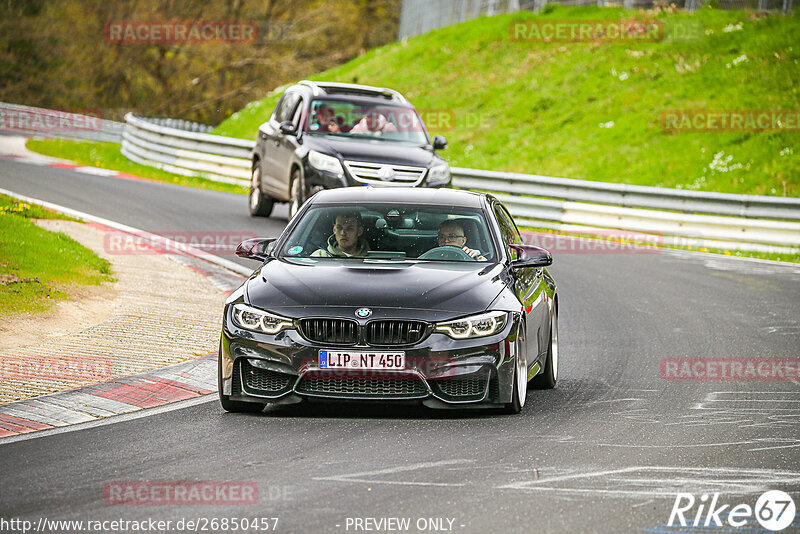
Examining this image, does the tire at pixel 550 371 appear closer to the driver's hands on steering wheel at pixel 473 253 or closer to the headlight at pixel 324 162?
the driver's hands on steering wheel at pixel 473 253

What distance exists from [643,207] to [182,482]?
17.7m

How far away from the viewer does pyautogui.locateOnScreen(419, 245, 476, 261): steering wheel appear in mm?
9281

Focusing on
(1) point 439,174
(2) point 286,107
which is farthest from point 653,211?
(2) point 286,107

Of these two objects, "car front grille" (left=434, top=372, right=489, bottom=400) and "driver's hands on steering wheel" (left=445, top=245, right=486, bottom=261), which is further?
"driver's hands on steering wheel" (left=445, top=245, right=486, bottom=261)

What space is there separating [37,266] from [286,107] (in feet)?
25.7

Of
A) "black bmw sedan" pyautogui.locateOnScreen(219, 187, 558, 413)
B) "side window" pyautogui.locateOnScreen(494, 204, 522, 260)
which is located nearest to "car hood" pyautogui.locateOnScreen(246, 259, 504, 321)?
"black bmw sedan" pyautogui.locateOnScreen(219, 187, 558, 413)

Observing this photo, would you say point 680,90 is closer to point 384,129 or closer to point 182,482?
point 384,129

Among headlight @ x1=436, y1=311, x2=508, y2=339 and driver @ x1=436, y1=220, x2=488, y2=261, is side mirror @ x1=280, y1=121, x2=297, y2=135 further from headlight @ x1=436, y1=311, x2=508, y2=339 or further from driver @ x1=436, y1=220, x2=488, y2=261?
headlight @ x1=436, y1=311, x2=508, y2=339

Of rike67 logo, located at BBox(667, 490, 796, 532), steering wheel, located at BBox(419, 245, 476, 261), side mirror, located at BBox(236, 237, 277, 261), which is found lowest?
rike67 logo, located at BBox(667, 490, 796, 532)

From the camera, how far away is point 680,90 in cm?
3262

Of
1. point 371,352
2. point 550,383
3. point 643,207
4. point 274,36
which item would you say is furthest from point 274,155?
point 274,36
